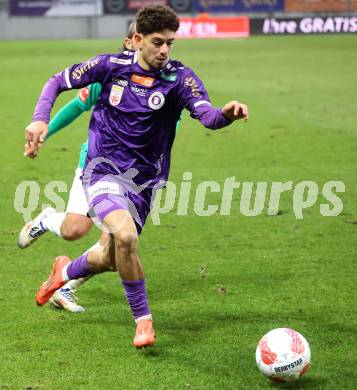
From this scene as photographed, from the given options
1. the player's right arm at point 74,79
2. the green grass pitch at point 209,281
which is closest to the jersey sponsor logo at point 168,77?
the player's right arm at point 74,79

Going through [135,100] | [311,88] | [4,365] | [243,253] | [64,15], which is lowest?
[64,15]

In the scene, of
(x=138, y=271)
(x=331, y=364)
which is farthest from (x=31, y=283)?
(x=331, y=364)

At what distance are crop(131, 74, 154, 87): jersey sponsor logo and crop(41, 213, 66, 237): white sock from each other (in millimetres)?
1298

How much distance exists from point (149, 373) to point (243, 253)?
3.02 m

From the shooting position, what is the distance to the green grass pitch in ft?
17.7

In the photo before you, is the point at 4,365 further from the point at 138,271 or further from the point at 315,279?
the point at 315,279

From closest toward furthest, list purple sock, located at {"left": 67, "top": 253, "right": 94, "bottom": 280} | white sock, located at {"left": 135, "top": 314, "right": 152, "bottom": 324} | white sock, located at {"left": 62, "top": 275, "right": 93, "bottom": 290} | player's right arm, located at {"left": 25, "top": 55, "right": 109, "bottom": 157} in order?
white sock, located at {"left": 135, "top": 314, "right": 152, "bottom": 324}
player's right arm, located at {"left": 25, "top": 55, "right": 109, "bottom": 157}
purple sock, located at {"left": 67, "top": 253, "right": 94, "bottom": 280}
white sock, located at {"left": 62, "top": 275, "right": 93, "bottom": 290}

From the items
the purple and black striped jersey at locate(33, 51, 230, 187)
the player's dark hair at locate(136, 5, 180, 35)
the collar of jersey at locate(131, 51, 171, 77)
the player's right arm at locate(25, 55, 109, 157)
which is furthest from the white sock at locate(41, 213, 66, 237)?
the player's dark hair at locate(136, 5, 180, 35)

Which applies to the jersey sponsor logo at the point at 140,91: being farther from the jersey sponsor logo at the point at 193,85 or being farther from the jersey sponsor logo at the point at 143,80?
the jersey sponsor logo at the point at 193,85

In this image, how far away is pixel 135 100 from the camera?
614 cm

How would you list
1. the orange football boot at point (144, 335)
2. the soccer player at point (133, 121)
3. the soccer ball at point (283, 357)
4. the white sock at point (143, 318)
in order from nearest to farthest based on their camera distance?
the soccer ball at point (283, 357)
the orange football boot at point (144, 335)
the white sock at point (143, 318)
the soccer player at point (133, 121)

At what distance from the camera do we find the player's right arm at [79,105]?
21.6 feet

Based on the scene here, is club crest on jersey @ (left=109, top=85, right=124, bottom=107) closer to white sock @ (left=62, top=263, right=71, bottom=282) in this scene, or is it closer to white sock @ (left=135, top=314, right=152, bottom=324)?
white sock @ (left=62, top=263, right=71, bottom=282)

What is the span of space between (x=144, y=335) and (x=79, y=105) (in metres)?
2.00
